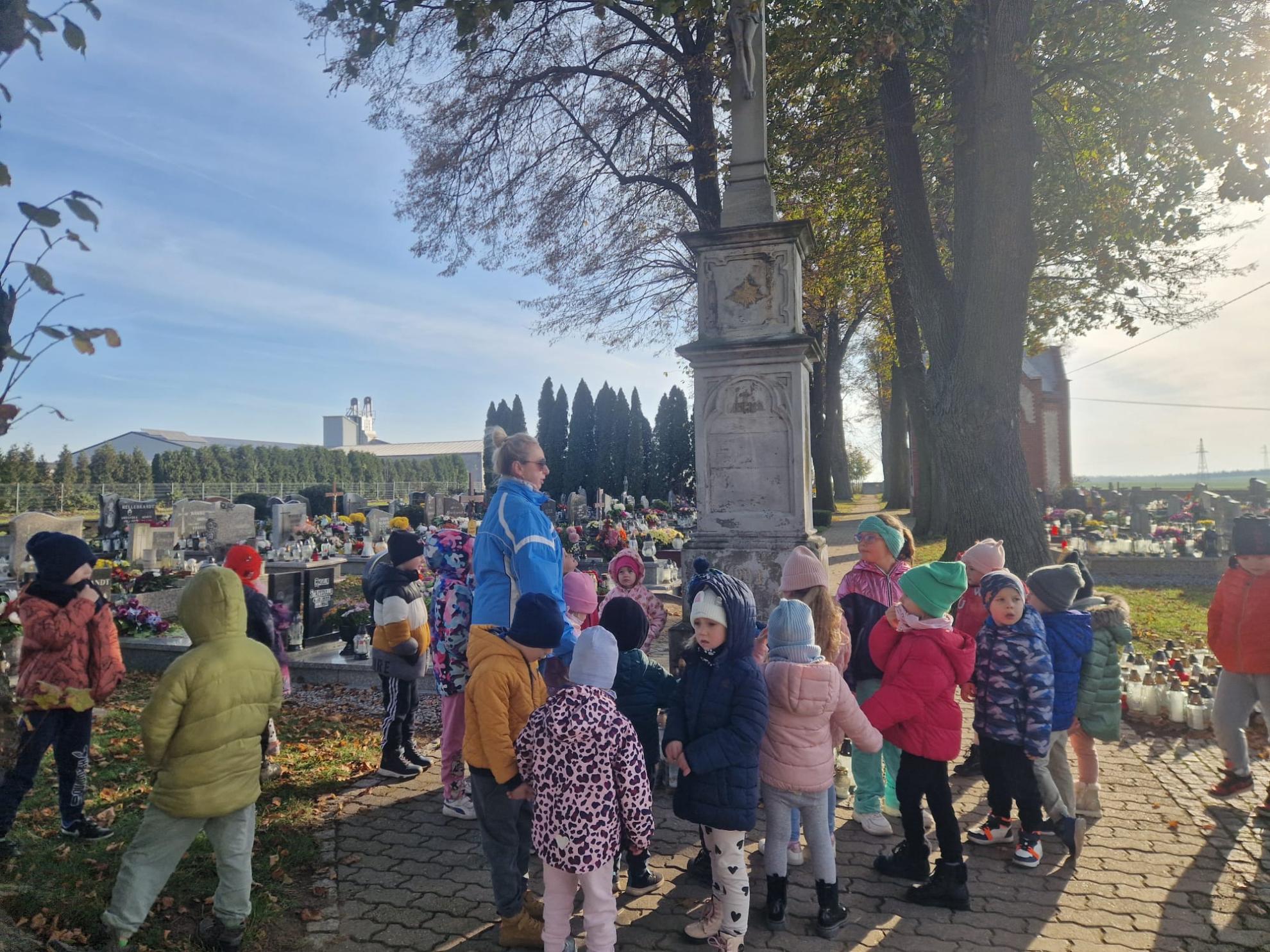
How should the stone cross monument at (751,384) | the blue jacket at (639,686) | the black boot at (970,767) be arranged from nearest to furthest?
1. the blue jacket at (639,686)
2. the black boot at (970,767)
3. the stone cross monument at (751,384)

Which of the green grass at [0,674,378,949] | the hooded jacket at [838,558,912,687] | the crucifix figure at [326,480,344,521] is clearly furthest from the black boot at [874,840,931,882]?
the crucifix figure at [326,480,344,521]

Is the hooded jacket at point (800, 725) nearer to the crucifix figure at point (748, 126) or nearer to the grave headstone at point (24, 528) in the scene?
the crucifix figure at point (748, 126)

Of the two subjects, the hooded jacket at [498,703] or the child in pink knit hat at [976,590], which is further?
the child in pink knit hat at [976,590]

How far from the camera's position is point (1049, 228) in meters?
12.5

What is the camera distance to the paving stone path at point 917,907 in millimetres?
3068

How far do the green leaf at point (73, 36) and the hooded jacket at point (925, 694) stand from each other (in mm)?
3719

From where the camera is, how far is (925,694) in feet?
11.1

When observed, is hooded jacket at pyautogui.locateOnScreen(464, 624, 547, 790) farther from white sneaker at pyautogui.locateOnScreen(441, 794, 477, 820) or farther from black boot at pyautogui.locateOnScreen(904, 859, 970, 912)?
black boot at pyautogui.locateOnScreen(904, 859, 970, 912)

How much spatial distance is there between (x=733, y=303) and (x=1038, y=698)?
4.09 metres

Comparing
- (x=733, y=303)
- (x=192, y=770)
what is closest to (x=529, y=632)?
(x=192, y=770)

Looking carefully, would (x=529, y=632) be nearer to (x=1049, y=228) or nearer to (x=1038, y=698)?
(x=1038, y=698)

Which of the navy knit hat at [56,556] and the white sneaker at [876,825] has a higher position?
the navy knit hat at [56,556]

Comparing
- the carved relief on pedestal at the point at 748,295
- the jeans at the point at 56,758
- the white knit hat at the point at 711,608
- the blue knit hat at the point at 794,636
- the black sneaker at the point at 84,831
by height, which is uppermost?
the carved relief on pedestal at the point at 748,295

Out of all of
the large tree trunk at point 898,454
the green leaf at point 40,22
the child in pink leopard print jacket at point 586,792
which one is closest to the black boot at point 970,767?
the child in pink leopard print jacket at point 586,792
